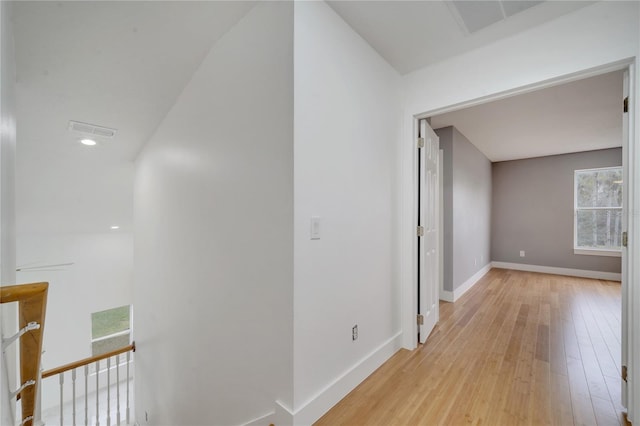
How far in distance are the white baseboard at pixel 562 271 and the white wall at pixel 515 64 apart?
5.21 meters

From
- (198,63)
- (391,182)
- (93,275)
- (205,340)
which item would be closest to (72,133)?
(198,63)

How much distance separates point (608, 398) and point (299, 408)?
2.12 metres

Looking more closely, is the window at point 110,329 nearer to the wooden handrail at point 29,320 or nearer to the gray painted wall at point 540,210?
A: the wooden handrail at point 29,320

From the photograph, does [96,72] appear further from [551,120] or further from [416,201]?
[551,120]

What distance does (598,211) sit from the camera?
5.25 meters

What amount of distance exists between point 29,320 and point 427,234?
269cm

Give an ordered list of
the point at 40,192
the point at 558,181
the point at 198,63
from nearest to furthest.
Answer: the point at 198,63 → the point at 40,192 → the point at 558,181

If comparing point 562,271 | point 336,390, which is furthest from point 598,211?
point 336,390

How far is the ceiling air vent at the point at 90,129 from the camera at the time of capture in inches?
99.6

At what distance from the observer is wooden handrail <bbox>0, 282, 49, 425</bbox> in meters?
0.74

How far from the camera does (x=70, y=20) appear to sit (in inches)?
66.1

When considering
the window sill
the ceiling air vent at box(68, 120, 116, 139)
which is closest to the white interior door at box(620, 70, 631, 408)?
the ceiling air vent at box(68, 120, 116, 139)

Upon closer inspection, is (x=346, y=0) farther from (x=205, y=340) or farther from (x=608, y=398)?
(x=608, y=398)

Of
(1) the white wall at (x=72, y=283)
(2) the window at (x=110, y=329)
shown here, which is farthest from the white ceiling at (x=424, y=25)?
(2) the window at (x=110, y=329)
